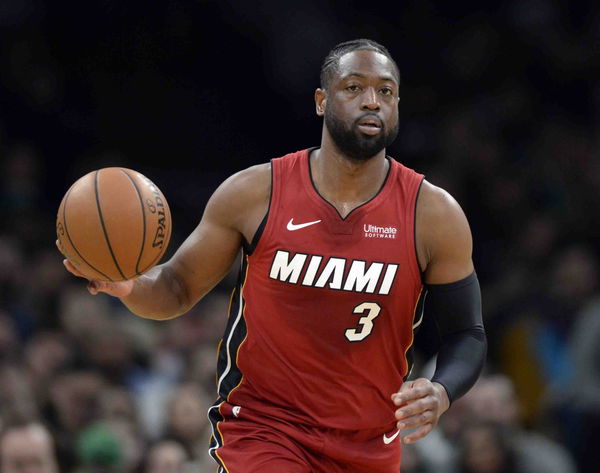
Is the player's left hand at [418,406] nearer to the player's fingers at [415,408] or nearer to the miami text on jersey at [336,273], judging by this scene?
the player's fingers at [415,408]

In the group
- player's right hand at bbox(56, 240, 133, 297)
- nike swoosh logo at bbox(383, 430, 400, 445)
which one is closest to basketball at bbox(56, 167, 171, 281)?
player's right hand at bbox(56, 240, 133, 297)

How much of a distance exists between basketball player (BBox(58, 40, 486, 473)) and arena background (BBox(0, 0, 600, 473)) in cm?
376

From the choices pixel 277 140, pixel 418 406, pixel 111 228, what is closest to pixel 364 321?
pixel 418 406

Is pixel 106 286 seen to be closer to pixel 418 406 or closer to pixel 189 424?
pixel 418 406

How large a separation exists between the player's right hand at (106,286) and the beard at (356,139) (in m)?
1.03

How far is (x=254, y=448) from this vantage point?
15.9 ft

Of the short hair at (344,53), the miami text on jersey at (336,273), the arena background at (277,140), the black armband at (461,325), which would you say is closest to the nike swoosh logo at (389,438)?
the black armband at (461,325)

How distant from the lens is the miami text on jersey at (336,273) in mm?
4887

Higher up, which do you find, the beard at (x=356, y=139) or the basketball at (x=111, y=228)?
the beard at (x=356, y=139)

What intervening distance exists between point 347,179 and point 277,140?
706cm

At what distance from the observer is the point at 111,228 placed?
16.1 feet

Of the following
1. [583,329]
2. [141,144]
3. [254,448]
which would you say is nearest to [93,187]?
[254,448]

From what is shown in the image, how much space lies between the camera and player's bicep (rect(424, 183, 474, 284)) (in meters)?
4.97

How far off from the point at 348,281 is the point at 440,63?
8278 mm
